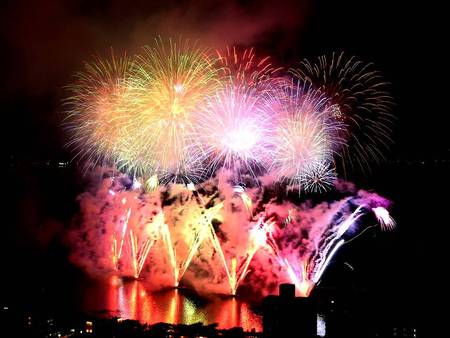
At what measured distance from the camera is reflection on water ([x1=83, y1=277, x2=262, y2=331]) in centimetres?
1928

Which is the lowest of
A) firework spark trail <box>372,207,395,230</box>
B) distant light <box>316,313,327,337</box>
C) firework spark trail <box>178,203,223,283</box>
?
distant light <box>316,313,327,337</box>

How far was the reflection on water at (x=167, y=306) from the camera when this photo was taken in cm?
1928

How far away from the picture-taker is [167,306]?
20766 mm

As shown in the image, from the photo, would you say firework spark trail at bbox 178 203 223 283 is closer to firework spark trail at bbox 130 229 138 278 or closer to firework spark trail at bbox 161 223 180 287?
firework spark trail at bbox 161 223 180 287

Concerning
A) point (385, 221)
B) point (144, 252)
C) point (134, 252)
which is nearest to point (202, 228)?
point (144, 252)

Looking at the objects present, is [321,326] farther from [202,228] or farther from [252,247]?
[202,228]

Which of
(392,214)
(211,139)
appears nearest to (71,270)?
(211,139)

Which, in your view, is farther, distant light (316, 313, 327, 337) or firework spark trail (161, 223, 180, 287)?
firework spark trail (161, 223, 180, 287)

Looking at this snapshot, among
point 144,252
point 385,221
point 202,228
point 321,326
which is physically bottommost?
point 321,326

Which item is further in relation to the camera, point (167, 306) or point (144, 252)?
point (144, 252)

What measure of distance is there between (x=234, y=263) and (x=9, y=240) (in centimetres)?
1607

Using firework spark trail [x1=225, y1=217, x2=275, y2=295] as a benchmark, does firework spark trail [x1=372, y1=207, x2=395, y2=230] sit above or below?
above

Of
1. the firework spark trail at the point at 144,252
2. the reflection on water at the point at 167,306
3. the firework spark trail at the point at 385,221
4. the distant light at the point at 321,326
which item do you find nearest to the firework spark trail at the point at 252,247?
the reflection on water at the point at 167,306

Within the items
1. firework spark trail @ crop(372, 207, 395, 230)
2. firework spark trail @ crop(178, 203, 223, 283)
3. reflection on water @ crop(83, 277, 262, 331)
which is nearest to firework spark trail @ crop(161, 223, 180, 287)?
firework spark trail @ crop(178, 203, 223, 283)
